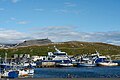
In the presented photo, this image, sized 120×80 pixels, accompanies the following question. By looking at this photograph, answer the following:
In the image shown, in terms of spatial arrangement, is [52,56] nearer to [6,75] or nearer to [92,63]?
[92,63]

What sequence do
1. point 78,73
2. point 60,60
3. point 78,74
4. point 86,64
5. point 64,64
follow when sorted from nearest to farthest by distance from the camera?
point 78,74 → point 78,73 → point 86,64 → point 64,64 → point 60,60

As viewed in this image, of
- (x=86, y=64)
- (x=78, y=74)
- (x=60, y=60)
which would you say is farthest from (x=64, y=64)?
(x=78, y=74)

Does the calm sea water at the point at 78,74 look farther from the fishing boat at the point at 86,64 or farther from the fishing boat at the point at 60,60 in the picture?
the fishing boat at the point at 60,60

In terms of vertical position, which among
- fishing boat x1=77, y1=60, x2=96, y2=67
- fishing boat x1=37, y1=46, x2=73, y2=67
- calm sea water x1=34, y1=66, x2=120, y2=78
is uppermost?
fishing boat x1=37, y1=46, x2=73, y2=67

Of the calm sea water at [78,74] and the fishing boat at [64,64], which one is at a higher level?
the fishing boat at [64,64]

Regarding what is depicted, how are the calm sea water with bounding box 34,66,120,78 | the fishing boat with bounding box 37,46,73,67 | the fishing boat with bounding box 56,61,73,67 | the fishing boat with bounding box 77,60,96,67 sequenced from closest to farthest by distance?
1. the calm sea water with bounding box 34,66,120,78
2. the fishing boat with bounding box 77,60,96,67
3. the fishing boat with bounding box 56,61,73,67
4. the fishing boat with bounding box 37,46,73,67

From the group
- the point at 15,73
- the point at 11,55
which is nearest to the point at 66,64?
the point at 11,55

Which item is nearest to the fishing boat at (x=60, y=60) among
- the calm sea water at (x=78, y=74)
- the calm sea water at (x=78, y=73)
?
the calm sea water at (x=78, y=73)

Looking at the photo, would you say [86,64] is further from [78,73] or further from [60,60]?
[78,73]

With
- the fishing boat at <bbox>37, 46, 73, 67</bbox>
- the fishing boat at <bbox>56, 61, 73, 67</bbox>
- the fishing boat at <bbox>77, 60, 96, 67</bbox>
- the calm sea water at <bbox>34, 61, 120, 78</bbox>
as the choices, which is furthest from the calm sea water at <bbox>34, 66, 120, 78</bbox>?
the fishing boat at <bbox>37, 46, 73, 67</bbox>

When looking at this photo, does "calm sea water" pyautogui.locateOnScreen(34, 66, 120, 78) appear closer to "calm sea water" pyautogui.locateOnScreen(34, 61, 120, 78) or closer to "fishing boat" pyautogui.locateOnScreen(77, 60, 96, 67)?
"calm sea water" pyautogui.locateOnScreen(34, 61, 120, 78)

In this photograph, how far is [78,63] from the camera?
159 metres

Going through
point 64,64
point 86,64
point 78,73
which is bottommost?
point 78,73

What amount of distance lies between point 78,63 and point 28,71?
235 feet
